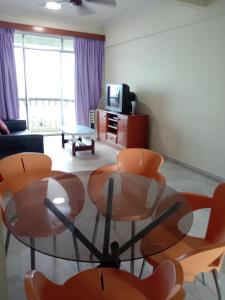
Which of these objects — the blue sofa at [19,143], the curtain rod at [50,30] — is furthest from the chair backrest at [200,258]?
the curtain rod at [50,30]

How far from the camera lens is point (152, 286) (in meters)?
1.07

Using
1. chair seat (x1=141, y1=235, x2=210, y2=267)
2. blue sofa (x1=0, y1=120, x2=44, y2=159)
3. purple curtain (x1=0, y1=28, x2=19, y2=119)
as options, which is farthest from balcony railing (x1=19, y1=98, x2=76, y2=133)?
chair seat (x1=141, y1=235, x2=210, y2=267)

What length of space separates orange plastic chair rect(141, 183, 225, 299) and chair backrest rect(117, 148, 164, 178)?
0.60 meters

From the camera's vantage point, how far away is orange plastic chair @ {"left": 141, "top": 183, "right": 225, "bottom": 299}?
1089 millimetres

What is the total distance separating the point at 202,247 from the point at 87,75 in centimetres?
574

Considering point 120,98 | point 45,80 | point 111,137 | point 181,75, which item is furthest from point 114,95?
Answer: point 45,80

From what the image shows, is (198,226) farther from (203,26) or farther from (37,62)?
(37,62)

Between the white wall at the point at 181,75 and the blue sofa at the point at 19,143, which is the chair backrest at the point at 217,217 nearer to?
the white wall at the point at 181,75

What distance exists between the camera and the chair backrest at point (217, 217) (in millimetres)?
1396

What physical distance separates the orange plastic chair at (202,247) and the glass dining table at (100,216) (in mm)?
71

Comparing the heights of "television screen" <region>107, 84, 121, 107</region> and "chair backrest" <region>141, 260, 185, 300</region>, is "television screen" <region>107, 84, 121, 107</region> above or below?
above

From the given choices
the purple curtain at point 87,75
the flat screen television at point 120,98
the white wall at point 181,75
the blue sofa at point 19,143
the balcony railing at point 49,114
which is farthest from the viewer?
the balcony railing at point 49,114

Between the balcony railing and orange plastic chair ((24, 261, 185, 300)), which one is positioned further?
the balcony railing

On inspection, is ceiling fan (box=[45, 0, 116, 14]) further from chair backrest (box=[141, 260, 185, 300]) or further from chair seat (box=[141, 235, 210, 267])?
chair backrest (box=[141, 260, 185, 300])
